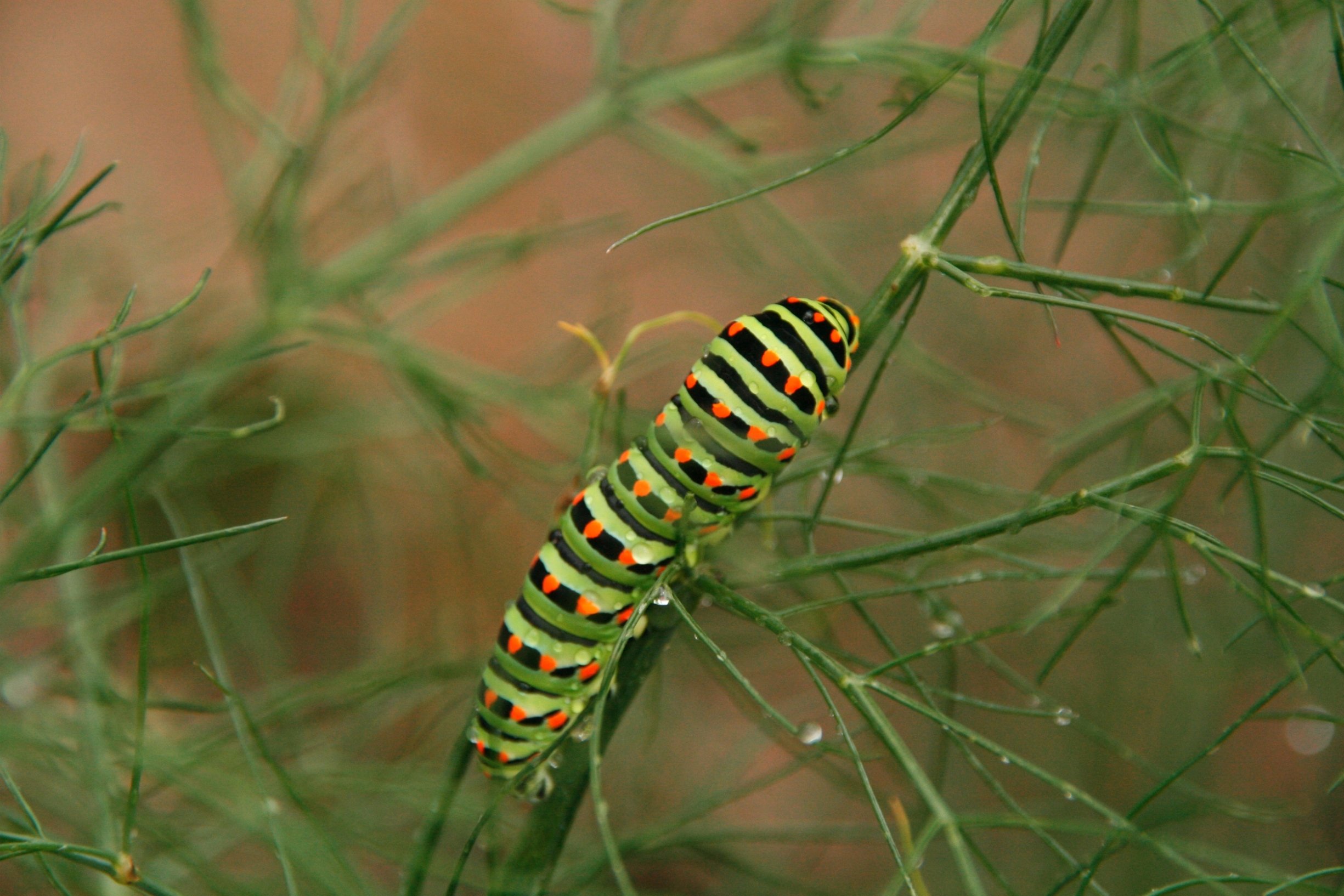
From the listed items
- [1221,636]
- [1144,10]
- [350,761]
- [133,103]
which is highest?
[133,103]

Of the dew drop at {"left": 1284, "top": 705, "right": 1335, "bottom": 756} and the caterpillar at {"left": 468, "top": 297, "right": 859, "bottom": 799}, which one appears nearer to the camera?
the caterpillar at {"left": 468, "top": 297, "right": 859, "bottom": 799}

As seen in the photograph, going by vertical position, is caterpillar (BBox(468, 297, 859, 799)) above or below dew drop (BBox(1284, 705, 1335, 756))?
above

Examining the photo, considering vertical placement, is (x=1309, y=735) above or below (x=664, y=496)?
below

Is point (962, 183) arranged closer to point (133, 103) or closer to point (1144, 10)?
point (1144, 10)

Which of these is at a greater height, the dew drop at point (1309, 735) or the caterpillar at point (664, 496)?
the caterpillar at point (664, 496)

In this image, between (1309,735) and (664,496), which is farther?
(1309,735)

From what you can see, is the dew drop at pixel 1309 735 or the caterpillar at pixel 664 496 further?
the dew drop at pixel 1309 735

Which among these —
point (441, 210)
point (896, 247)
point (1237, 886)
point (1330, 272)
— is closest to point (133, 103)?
point (441, 210)

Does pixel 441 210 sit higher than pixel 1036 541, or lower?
higher
